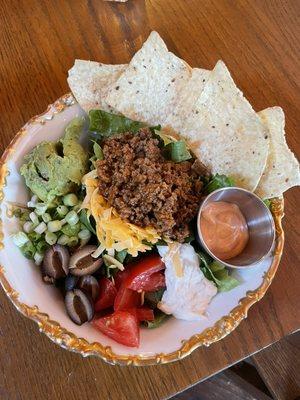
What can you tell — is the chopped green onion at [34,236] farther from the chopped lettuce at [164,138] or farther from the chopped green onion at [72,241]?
the chopped lettuce at [164,138]

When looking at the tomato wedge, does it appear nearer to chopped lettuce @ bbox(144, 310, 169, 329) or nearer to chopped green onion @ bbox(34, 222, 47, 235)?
chopped lettuce @ bbox(144, 310, 169, 329)

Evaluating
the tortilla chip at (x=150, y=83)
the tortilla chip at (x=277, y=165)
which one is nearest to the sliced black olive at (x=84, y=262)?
the tortilla chip at (x=150, y=83)

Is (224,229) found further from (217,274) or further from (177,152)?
(177,152)

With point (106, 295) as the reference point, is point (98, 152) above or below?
above

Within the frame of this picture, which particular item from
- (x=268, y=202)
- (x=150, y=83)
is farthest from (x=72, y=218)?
Answer: (x=268, y=202)

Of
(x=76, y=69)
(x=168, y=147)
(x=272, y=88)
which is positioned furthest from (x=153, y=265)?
(x=272, y=88)

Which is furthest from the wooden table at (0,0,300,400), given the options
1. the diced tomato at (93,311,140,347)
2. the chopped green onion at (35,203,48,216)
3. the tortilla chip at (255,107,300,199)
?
the chopped green onion at (35,203,48,216)

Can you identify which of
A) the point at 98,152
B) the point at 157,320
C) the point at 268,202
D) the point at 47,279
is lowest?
the point at 157,320

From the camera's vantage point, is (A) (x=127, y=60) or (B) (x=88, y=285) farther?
(A) (x=127, y=60)

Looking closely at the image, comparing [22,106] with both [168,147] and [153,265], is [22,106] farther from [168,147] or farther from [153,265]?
[153,265]
